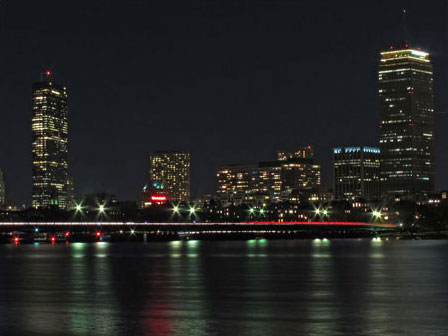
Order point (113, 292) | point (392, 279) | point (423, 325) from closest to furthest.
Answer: point (423, 325)
point (113, 292)
point (392, 279)

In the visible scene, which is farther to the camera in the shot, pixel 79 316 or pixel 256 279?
pixel 256 279

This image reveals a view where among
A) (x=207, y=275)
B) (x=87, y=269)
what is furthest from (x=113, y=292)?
(x=87, y=269)

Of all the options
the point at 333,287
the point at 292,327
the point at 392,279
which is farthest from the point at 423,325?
the point at 392,279

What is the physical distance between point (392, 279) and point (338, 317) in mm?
27411

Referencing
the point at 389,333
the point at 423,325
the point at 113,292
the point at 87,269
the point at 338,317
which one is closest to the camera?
the point at 389,333

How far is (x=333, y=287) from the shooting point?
196 ft

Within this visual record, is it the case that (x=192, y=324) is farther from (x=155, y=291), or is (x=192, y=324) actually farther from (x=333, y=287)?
(x=333, y=287)

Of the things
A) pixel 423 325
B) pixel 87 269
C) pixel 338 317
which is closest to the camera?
pixel 423 325

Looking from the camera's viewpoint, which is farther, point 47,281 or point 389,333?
point 47,281

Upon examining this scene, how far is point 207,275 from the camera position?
245ft

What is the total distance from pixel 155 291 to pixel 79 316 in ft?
50.1

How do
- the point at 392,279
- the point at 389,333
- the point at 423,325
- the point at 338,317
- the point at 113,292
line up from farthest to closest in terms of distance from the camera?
the point at 392,279 < the point at 113,292 < the point at 338,317 < the point at 423,325 < the point at 389,333

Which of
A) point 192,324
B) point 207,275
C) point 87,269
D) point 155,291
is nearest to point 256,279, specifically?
point 207,275

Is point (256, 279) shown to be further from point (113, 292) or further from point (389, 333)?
point (389, 333)
